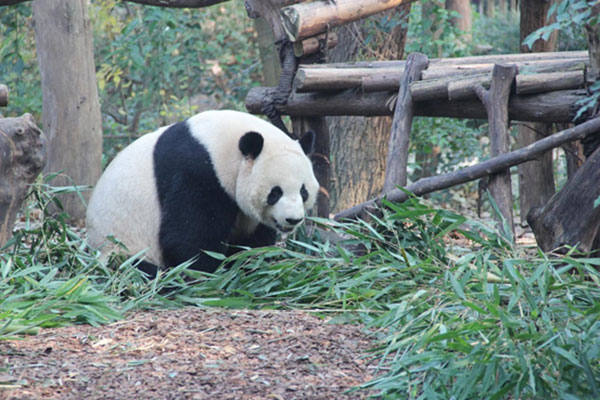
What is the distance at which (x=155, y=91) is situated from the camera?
9.09 metres

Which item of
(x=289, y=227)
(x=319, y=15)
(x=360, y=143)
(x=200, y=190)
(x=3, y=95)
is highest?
(x=319, y=15)

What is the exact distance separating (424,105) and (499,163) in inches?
37.9

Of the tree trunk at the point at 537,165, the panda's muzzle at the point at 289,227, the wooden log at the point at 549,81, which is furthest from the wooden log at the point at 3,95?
the tree trunk at the point at 537,165

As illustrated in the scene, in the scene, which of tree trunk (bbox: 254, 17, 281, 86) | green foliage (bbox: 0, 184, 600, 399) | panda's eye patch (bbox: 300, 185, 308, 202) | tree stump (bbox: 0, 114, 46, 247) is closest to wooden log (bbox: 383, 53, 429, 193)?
green foliage (bbox: 0, 184, 600, 399)

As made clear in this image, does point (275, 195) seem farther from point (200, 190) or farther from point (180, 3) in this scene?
point (180, 3)

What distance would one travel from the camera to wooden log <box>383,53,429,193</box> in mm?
4352

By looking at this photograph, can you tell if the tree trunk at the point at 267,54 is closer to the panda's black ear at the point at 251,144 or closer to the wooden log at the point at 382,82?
the wooden log at the point at 382,82

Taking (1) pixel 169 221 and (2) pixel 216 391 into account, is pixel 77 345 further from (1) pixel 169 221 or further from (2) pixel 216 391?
(1) pixel 169 221

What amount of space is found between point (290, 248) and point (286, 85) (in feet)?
4.64

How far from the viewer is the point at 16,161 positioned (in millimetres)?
3441

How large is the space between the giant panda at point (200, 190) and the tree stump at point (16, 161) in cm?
57

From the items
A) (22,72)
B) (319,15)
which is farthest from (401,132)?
(22,72)

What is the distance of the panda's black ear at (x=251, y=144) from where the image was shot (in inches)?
145

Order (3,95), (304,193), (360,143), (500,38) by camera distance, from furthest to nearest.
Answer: (500,38), (360,143), (304,193), (3,95)
